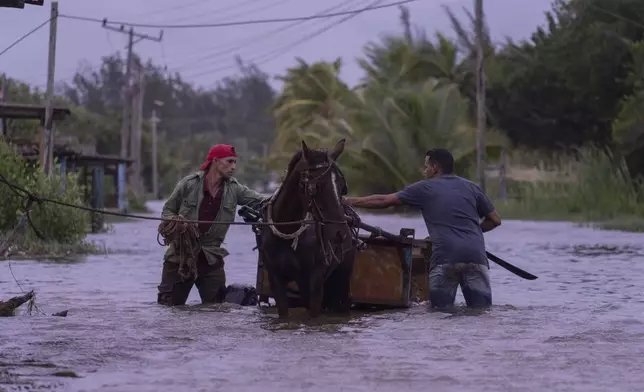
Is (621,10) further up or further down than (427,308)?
further up

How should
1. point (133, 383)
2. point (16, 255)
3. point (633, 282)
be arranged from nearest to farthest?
point (133, 383) < point (633, 282) < point (16, 255)

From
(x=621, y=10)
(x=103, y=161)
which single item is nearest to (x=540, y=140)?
(x=621, y=10)

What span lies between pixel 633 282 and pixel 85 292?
23.4 feet

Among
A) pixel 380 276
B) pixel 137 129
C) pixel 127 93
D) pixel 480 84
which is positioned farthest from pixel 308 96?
pixel 380 276

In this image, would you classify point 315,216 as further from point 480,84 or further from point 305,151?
point 480,84

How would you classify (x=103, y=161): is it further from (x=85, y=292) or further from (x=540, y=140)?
(x=85, y=292)

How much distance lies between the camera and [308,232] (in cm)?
1089

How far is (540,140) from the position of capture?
55.3m

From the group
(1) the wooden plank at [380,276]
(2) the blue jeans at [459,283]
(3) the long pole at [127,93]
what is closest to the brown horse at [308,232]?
(1) the wooden plank at [380,276]

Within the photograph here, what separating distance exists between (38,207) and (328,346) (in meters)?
15.3

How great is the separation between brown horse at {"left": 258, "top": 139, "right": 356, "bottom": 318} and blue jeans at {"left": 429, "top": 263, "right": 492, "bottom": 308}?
85cm

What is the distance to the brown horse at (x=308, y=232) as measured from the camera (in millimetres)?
10711

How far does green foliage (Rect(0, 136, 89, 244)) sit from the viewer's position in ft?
78.6

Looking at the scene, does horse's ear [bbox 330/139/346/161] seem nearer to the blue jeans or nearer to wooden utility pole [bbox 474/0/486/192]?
the blue jeans
